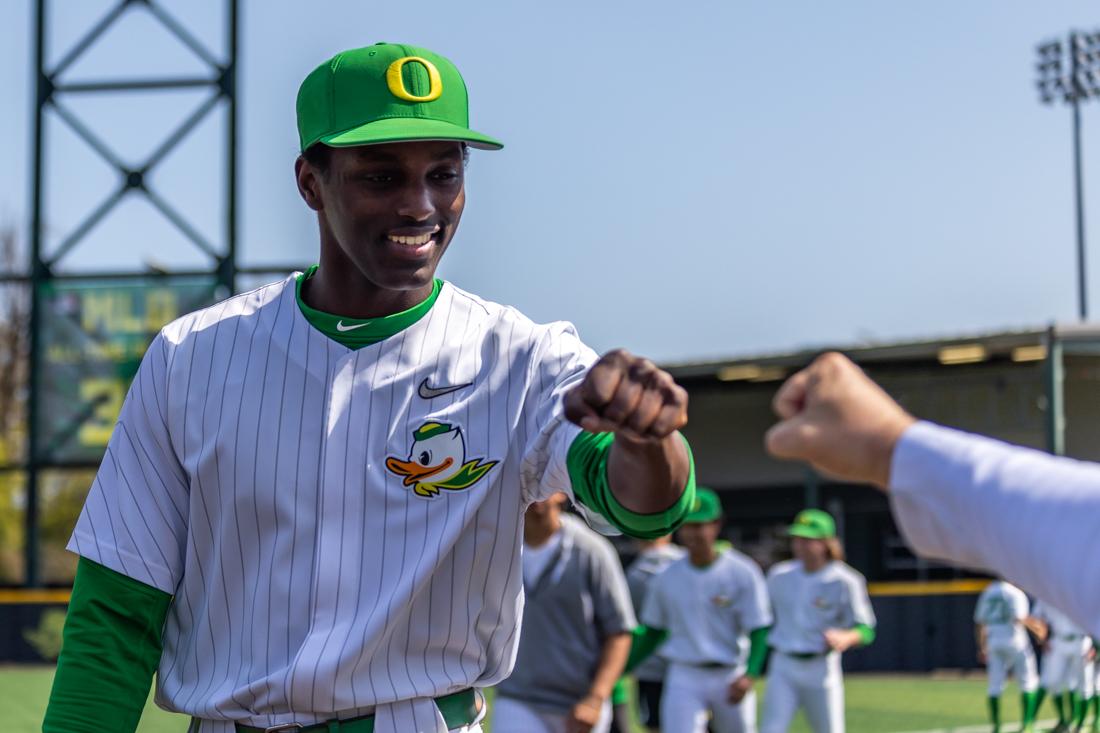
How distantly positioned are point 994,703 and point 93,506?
42.7ft

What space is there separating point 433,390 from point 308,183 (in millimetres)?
420

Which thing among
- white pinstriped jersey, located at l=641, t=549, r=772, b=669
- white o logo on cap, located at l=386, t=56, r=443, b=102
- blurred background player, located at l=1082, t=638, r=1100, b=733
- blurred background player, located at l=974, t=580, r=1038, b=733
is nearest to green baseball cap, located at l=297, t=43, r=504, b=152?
white o logo on cap, located at l=386, t=56, r=443, b=102

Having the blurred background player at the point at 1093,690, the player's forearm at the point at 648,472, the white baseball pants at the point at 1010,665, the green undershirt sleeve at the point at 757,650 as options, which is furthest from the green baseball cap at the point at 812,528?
the player's forearm at the point at 648,472

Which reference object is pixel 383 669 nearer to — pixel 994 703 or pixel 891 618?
pixel 994 703

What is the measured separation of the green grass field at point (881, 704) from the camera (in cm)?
1395

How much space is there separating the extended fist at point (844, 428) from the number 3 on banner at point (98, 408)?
49.0 feet

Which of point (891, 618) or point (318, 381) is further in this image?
point (891, 618)

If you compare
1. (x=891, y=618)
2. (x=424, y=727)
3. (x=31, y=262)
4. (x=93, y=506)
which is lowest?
(x=891, y=618)

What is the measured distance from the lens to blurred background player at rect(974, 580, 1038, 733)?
1430 centimetres

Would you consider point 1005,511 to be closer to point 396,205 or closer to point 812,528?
point 396,205

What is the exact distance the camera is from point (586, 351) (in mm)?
2613

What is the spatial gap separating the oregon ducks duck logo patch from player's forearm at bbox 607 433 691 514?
0.33 metres

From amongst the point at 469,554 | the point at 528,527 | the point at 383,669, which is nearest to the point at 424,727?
the point at 383,669

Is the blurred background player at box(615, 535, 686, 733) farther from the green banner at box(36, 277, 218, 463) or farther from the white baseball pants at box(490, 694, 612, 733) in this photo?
the green banner at box(36, 277, 218, 463)
